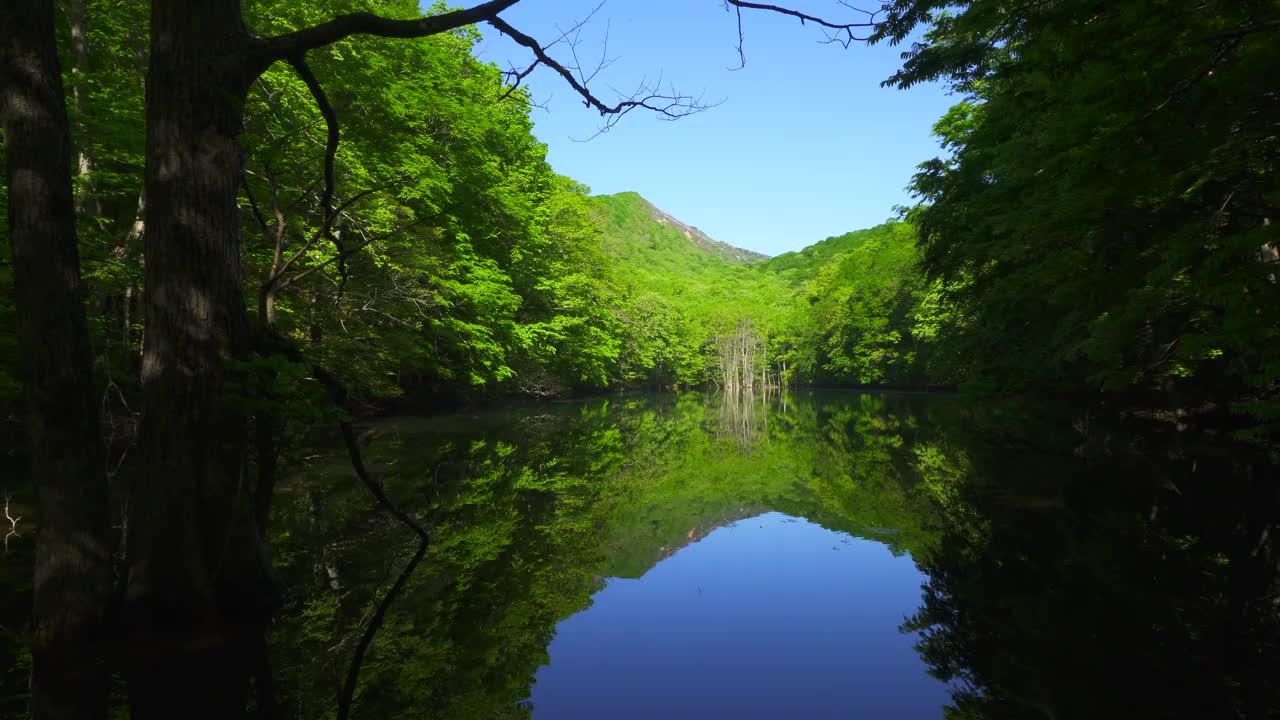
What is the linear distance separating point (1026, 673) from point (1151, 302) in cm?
672

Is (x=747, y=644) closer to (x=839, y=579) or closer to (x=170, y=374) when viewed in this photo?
(x=839, y=579)

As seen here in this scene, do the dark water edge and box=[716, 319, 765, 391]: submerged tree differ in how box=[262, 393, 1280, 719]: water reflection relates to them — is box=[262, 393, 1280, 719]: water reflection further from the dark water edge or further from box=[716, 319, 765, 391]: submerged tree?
Answer: box=[716, 319, 765, 391]: submerged tree

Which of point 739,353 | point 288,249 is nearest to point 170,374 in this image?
point 288,249

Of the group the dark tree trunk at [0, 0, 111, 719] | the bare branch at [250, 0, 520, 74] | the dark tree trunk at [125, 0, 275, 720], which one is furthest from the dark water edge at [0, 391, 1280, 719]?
the bare branch at [250, 0, 520, 74]

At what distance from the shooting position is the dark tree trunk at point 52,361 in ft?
11.5

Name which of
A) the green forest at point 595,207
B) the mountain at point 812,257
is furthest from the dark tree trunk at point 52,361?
the mountain at point 812,257

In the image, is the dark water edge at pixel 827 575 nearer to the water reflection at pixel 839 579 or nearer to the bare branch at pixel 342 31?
the water reflection at pixel 839 579

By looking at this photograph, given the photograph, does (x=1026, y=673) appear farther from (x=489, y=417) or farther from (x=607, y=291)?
(x=607, y=291)

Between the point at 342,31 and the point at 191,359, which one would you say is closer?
the point at 191,359

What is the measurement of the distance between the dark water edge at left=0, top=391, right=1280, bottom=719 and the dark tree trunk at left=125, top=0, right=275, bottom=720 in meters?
0.59

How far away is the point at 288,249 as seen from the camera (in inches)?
528

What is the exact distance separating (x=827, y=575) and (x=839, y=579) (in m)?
0.17

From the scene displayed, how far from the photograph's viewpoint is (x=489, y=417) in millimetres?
A: 25000

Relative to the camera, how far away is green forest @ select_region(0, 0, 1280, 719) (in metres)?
3.64
